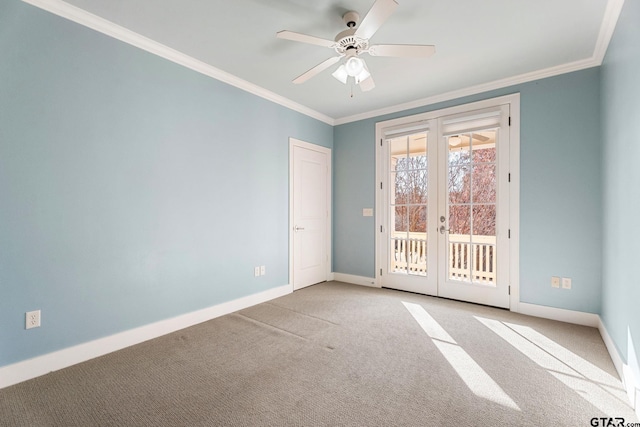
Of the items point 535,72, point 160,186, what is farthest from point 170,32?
point 535,72

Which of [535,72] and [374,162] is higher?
[535,72]

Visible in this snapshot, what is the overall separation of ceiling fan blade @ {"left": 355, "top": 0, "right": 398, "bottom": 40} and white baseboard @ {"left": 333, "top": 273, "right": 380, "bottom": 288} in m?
3.38

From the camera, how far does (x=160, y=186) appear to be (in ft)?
8.86

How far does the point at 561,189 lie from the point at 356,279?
9.35 feet

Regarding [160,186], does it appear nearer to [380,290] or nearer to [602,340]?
[380,290]

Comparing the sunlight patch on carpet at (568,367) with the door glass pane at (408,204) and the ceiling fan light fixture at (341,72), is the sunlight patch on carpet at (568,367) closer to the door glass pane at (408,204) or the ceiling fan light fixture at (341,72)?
the door glass pane at (408,204)

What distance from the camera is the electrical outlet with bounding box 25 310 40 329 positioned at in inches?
78.2

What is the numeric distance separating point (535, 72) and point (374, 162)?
2.13m

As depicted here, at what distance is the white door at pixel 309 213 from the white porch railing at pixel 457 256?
1.15 metres

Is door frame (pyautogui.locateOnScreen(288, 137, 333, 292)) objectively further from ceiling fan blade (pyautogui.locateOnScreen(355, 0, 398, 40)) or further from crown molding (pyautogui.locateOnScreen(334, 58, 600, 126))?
ceiling fan blade (pyautogui.locateOnScreen(355, 0, 398, 40))

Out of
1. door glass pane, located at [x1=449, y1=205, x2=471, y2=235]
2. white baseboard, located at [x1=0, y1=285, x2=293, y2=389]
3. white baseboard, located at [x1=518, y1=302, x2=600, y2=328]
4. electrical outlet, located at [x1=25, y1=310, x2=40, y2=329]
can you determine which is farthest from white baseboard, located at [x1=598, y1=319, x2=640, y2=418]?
electrical outlet, located at [x1=25, y1=310, x2=40, y2=329]

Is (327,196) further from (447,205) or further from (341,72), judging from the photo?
(341,72)

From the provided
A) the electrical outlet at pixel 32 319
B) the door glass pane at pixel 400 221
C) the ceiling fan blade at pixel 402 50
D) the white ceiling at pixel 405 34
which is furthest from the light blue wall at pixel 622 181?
the electrical outlet at pixel 32 319

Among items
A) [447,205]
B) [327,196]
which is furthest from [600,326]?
[327,196]
